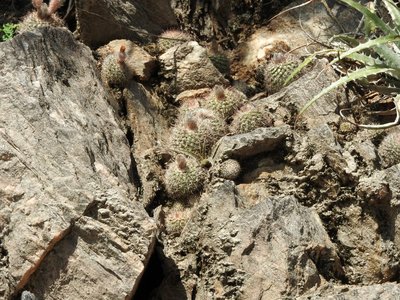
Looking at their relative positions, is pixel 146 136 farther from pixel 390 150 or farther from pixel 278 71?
pixel 390 150

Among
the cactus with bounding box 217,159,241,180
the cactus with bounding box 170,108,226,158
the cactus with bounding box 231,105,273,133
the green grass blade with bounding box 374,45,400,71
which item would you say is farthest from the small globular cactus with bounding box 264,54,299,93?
the green grass blade with bounding box 374,45,400,71

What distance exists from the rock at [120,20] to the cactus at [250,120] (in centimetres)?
179

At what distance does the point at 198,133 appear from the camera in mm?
6770

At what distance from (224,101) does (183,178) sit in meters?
1.03

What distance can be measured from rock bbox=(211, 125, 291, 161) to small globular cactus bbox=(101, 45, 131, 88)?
1418 millimetres

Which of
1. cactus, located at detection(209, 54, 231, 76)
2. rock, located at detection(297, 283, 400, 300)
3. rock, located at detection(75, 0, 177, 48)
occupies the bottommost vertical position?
rock, located at detection(297, 283, 400, 300)

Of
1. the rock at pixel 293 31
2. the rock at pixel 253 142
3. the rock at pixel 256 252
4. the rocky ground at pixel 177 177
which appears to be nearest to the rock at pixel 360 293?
the rocky ground at pixel 177 177

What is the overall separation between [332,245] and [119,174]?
1617 mm

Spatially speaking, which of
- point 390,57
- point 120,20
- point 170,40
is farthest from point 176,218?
point 120,20

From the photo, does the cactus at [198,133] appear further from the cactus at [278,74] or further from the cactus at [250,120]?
the cactus at [278,74]

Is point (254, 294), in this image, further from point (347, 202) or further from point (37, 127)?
point (37, 127)

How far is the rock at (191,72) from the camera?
7.67 meters

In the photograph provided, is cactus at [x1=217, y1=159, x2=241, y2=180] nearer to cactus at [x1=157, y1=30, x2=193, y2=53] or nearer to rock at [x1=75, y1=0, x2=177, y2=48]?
cactus at [x1=157, y1=30, x2=193, y2=53]

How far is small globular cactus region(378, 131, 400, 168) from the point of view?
6.40 metres
